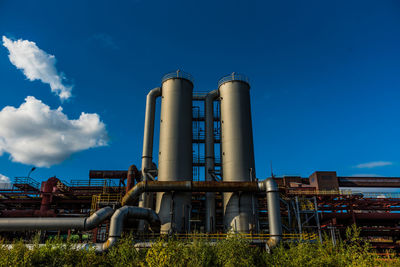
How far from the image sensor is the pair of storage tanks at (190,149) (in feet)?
90.7

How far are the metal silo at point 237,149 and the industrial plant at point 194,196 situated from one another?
105mm

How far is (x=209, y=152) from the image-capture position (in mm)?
33219

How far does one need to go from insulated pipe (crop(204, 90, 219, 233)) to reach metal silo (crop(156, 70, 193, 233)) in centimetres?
245

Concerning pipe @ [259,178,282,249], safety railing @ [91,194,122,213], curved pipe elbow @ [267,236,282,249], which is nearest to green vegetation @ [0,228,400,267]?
curved pipe elbow @ [267,236,282,249]

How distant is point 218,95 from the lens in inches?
1435

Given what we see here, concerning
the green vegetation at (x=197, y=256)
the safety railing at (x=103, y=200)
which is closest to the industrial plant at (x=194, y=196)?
the safety railing at (x=103, y=200)

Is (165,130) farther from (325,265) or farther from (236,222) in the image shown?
(325,265)

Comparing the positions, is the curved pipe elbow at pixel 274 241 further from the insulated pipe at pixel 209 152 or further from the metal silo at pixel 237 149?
the insulated pipe at pixel 209 152

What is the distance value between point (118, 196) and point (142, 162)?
5203 mm

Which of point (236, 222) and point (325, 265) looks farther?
point (236, 222)

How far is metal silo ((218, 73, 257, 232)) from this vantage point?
91.0 ft

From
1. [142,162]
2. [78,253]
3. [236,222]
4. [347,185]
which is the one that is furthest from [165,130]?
Result: [347,185]

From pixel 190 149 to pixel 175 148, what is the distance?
1994 mm

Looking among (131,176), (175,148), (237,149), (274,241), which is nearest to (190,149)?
(175,148)
